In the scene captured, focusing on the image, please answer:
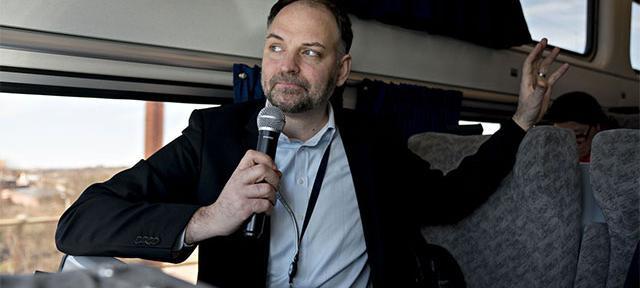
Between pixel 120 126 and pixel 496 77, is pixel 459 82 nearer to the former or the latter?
pixel 496 77

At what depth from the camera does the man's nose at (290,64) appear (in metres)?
1.75

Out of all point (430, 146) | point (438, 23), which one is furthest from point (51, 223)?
point (438, 23)

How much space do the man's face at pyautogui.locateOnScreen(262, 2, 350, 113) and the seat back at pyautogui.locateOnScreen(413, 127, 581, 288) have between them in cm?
71

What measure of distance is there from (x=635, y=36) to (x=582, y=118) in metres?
2.56

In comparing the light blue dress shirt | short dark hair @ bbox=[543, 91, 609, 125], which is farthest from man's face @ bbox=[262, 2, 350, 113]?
short dark hair @ bbox=[543, 91, 609, 125]

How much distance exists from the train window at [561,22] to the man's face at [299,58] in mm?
3069

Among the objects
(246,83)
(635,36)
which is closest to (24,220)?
(246,83)

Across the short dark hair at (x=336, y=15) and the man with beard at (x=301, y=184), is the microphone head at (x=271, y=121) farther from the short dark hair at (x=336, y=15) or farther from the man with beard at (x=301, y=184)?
the short dark hair at (x=336, y=15)

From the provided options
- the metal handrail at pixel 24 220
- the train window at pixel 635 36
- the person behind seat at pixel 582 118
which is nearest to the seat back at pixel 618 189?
the person behind seat at pixel 582 118

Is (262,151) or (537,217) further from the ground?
(262,151)

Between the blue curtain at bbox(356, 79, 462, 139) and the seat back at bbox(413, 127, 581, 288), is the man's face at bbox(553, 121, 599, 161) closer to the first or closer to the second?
the blue curtain at bbox(356, 79, 462, 139)

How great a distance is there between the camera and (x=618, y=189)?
1.82 m

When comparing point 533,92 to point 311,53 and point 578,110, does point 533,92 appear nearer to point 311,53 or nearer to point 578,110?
point 311,53

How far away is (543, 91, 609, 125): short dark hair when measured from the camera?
3553mm
